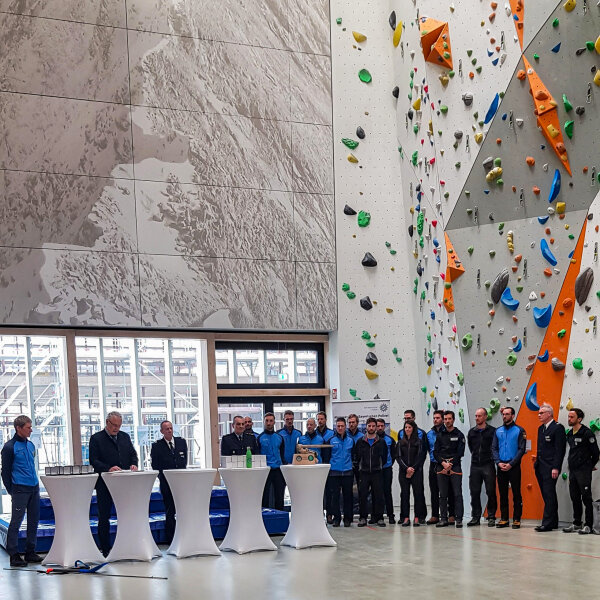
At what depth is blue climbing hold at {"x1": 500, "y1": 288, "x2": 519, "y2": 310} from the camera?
37.6 ft

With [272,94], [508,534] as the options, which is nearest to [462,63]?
[272,94]

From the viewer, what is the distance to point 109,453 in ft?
29.9

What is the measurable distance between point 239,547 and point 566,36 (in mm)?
6843

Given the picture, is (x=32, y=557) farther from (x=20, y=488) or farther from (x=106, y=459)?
(x=106, y=459)

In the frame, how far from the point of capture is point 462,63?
12430 millimetres

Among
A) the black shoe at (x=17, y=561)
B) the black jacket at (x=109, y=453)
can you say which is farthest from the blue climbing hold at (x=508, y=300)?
the black shoe at (x=17, y=561)

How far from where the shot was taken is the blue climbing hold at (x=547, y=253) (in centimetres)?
1088

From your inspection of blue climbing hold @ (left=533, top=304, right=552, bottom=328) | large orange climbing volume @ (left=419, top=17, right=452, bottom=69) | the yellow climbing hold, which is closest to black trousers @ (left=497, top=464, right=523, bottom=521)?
blue climbing hold @ (left=533, top=304, right=552, bottom=328)

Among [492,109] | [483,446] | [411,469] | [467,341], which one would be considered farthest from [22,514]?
[492,109]

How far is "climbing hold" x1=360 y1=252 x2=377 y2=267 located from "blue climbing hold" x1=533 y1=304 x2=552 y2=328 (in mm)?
3315

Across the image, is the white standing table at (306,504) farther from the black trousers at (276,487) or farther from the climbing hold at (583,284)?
the climbing hold at (583,284)

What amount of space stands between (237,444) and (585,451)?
420 cm

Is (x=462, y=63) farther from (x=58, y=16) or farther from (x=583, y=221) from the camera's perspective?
(x=58, y=16)

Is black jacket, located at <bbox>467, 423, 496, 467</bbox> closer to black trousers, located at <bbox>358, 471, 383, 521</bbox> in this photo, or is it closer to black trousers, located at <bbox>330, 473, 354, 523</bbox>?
black trousers, located at <bbox>358, 471, 383, 521</bbox>
